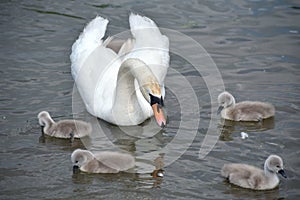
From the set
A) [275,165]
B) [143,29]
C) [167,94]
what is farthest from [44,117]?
[275,165]

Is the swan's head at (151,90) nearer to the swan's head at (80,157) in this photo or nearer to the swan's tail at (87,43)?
the swan's head at (80,157)

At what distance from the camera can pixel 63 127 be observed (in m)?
8.47

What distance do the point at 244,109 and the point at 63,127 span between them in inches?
85.0

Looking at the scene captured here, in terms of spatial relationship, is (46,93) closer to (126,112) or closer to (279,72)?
(126,112)

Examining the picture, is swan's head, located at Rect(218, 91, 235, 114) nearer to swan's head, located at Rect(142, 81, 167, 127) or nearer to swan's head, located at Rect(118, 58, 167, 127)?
swan's head, located at Rect(118, 58, 167, 127)

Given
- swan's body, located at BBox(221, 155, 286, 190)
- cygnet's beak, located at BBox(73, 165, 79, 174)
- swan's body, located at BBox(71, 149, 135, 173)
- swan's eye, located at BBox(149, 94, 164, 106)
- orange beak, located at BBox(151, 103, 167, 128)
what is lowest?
cygnet's beak, located at BBox(73, 165, 79, 174)

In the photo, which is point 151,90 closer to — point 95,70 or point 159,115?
point 159,115

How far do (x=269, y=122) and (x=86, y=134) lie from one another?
86.0 inches

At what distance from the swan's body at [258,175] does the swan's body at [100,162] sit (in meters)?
1.07

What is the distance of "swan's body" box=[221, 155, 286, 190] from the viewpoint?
709 centimetres

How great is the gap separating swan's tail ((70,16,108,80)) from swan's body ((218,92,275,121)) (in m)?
1.87

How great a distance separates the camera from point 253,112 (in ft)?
29.0

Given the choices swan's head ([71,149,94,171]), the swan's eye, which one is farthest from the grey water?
the swan's eye

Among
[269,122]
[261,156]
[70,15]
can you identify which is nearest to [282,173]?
[261,156]
